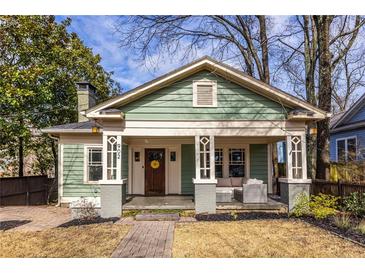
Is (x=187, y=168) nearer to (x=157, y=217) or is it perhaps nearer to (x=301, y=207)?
(x=157, y=217)

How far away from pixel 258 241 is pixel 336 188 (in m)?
4.92

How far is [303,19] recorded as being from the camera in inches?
525

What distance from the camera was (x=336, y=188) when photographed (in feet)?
29.4

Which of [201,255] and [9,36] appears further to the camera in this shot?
[9,36]

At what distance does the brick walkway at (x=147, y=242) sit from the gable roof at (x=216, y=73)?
11.6 feet

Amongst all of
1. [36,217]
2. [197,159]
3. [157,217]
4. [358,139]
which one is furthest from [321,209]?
[358,139]

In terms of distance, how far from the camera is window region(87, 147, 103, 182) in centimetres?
1074

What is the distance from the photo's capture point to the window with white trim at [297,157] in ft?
27.6

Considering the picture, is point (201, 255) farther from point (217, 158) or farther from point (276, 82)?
point (276, 82)

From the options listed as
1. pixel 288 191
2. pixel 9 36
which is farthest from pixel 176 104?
pixel 9 36

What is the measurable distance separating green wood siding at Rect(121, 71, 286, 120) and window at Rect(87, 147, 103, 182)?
331cm

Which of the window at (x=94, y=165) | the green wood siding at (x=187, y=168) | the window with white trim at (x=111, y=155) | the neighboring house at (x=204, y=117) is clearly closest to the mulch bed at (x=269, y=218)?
the neighboring house at (x=204, y=117)

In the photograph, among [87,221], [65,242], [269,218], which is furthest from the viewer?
[269,218]
